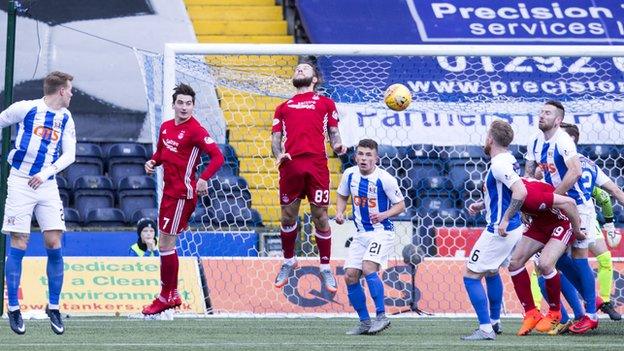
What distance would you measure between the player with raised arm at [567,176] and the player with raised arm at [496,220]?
0.65 m

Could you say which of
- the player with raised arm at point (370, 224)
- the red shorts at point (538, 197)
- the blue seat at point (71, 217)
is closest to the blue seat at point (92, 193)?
the blue seat at point (71, 217)

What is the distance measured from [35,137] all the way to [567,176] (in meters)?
4.40

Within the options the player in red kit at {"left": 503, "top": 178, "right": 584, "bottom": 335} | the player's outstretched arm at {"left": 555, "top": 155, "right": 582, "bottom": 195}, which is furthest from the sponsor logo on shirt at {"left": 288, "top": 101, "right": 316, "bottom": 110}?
the player's outstretched arm at {"left": 555, "top": 155, "right": 582, "bottom": 195}

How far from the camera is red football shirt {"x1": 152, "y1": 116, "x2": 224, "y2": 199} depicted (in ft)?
41.1

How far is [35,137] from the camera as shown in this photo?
35.9ft

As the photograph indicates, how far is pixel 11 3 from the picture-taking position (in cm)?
1338

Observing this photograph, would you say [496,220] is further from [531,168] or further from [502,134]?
[531,168]

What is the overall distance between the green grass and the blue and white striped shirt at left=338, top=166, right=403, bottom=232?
36.8 inches

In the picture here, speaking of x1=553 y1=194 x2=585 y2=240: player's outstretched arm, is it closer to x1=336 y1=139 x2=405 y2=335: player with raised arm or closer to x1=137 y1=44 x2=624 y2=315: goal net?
x1=336 y1=139 x2=405 y2=335: player with raised arm

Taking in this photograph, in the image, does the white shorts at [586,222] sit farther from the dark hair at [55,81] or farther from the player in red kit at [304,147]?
the dark hair at [55,81]

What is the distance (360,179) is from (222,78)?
4512mm

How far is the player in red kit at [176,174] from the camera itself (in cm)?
1252

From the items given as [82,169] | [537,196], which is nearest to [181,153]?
[537,196]

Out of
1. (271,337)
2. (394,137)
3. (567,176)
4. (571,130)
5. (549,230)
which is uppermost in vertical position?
(394,137)
